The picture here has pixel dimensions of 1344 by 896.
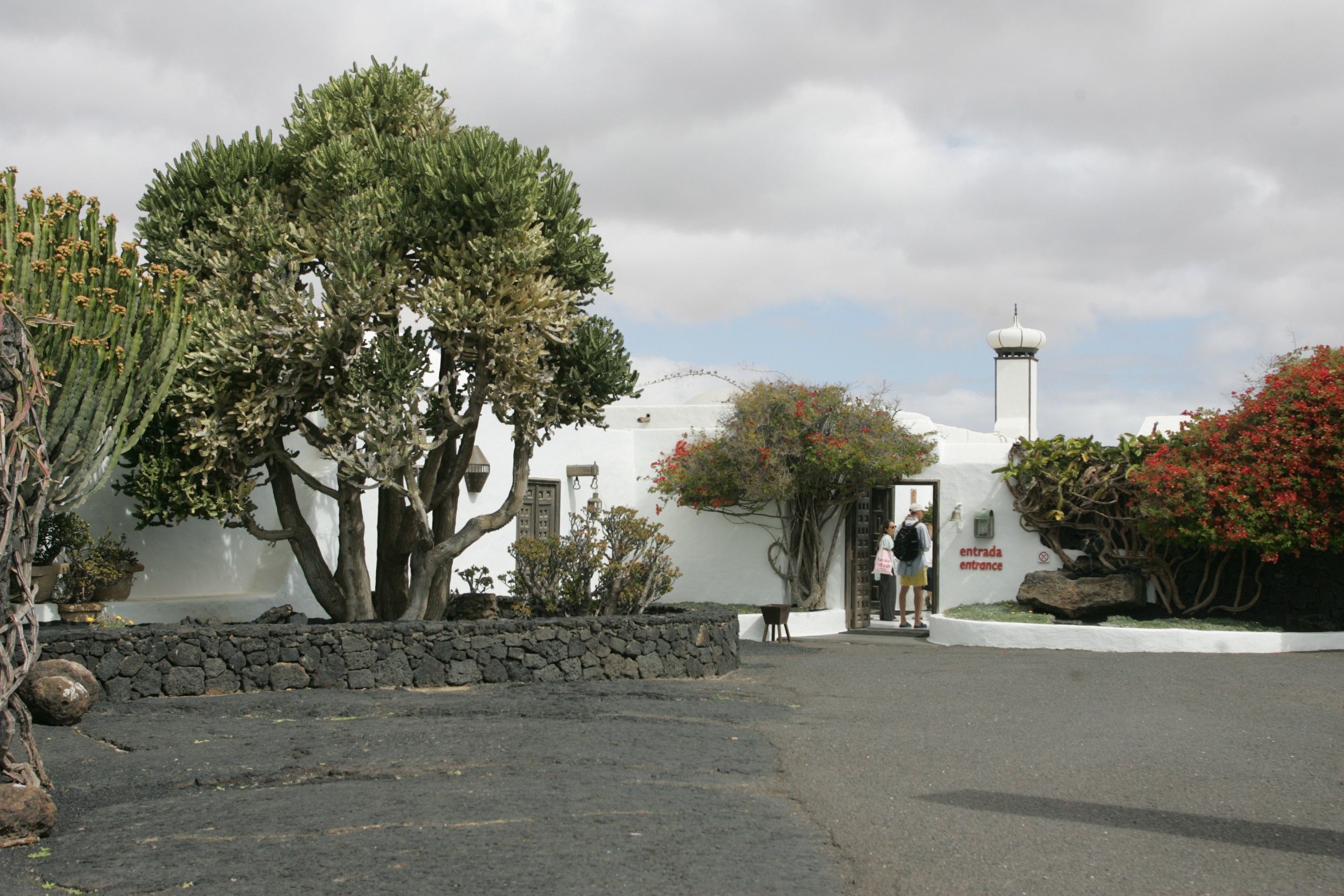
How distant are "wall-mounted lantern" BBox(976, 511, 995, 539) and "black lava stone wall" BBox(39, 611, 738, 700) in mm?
5732

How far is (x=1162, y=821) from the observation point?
19.0 feet

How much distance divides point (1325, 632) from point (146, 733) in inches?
483

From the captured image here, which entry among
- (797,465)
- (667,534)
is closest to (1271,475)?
(797,465)

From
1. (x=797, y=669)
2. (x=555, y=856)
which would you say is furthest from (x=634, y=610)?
(x=555, y=856)

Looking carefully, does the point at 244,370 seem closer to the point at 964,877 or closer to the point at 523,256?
the point at 523,256

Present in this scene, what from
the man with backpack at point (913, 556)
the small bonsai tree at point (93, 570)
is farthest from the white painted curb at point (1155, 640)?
the small bonsai tree at point (93, 570)

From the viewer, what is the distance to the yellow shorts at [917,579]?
1666 centimetres

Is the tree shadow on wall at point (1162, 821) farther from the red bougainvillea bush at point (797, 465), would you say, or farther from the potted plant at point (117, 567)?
the red bougainvillea bush at point (797, 465)

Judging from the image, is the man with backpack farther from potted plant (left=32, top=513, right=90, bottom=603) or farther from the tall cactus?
the tall cactus

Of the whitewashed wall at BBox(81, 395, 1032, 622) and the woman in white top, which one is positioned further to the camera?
the woman in white top

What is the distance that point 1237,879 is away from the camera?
4871 millimetres

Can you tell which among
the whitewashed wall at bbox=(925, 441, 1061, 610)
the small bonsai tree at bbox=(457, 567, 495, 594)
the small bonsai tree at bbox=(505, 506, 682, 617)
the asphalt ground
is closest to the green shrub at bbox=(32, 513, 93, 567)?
the asphalt ground

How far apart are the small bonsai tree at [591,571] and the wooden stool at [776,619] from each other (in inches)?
118

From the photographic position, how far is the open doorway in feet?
53.5
